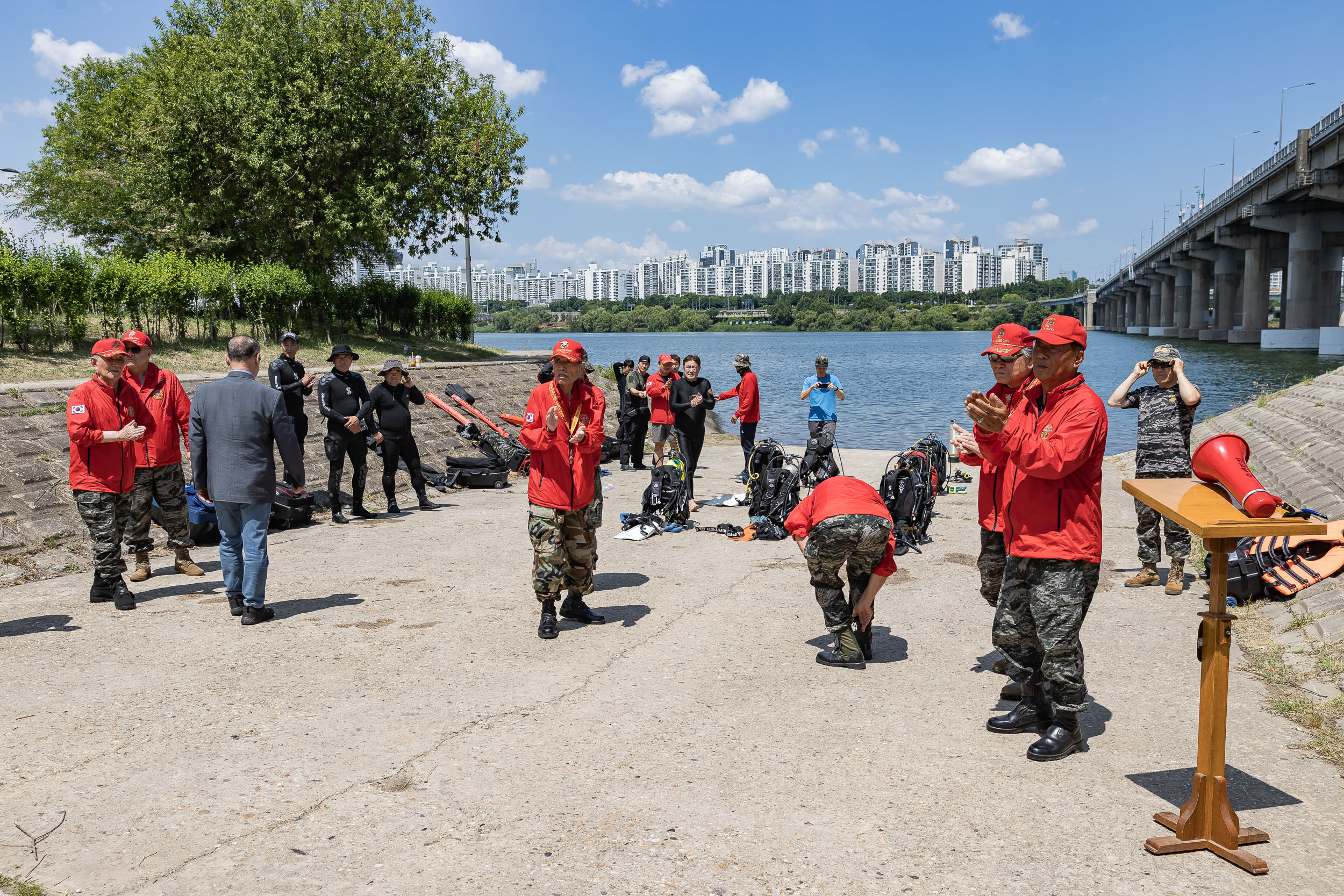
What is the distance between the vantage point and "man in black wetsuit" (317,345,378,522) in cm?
1086

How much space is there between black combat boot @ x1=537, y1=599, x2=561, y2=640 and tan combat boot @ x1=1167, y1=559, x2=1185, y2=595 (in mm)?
5119

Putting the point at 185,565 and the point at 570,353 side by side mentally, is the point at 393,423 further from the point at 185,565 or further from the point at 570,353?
the point at 570,353

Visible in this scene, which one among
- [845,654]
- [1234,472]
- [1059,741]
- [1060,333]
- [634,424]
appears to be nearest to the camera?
[1234,472]

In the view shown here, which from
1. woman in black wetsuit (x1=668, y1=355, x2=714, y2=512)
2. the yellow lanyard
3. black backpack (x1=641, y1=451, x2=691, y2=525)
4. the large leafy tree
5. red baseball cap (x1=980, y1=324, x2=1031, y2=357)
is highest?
the large leafy tree

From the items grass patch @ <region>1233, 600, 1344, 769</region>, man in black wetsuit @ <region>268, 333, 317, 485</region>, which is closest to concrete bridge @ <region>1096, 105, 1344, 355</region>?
grass patch @ <region>1233, 600, 1344, 769</region>

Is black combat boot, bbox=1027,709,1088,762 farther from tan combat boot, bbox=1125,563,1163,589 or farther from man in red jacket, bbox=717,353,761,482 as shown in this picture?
man in red jacket, bbox=717,353,761,482

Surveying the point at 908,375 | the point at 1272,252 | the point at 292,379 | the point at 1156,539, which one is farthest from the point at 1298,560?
the point at 1272,252

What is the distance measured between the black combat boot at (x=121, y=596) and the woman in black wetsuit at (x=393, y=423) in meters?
4.13

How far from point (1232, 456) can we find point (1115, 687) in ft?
7.52

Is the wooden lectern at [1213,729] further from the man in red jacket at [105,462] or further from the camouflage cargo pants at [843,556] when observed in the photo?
the man in red jacket at [105,462]

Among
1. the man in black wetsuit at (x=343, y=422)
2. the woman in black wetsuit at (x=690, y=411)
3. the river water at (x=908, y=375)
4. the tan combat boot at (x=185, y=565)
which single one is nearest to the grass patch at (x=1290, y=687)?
the woman in black wetsuit at (x=690, y=411)

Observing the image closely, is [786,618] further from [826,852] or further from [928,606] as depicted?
[826,852]

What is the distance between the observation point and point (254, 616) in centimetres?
664

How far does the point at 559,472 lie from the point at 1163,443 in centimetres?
522
